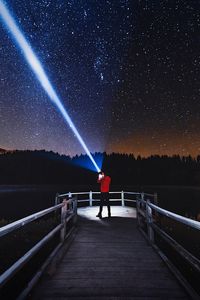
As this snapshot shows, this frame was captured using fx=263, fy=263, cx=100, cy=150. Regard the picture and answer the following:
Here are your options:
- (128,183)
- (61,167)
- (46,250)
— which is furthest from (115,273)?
(61,167)

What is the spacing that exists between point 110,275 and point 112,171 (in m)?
148

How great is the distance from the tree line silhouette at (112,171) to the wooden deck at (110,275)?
135 m

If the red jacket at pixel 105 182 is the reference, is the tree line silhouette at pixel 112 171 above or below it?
above

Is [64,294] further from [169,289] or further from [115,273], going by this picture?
[169,289]

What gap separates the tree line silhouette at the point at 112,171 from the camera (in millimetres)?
142000

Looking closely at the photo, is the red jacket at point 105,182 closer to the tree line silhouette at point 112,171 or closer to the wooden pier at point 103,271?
the wooden pier at point 103,271

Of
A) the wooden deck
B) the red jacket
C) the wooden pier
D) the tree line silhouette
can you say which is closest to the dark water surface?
the red jacket

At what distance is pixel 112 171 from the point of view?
15212 centimetres

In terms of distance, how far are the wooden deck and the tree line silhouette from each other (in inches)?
5300

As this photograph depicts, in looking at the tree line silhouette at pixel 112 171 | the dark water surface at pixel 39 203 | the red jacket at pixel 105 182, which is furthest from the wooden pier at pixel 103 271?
the tree line silhouette at pixel 112 171

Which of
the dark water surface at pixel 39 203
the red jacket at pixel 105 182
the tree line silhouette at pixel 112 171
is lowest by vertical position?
the dark water surface at pixel 39 203

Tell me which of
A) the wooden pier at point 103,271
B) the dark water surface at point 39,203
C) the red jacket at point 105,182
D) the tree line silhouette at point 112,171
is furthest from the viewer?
the tree line silhouette at point 112,171

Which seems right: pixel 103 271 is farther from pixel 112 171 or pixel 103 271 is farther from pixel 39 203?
pixel 112 171

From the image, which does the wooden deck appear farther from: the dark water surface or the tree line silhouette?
the tree line silhouette
